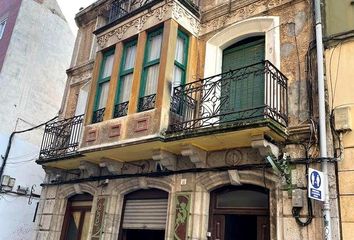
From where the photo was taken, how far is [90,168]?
31.7 ft

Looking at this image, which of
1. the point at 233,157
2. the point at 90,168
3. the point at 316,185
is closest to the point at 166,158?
the point at 233,157

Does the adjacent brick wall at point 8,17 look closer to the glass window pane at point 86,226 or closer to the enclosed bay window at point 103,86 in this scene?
the enclosed bay window at point 103,86

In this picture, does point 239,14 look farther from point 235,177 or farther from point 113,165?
point 113,165

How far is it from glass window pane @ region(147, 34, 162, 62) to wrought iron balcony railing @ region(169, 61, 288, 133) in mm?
1069

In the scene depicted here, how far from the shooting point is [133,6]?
34.7ft

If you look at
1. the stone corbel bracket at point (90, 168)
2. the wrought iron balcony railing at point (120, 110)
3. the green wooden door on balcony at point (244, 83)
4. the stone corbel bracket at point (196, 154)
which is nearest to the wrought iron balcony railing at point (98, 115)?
the wrought iron balcony railing at point (120, 110)

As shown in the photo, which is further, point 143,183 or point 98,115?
point 98,115

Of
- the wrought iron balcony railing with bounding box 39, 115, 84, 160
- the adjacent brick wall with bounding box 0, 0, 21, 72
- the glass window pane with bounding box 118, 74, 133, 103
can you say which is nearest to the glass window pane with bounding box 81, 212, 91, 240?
the wrought iron balcony railing with bounding box 39, 115, 84, 160

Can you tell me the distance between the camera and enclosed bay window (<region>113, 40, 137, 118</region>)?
8.77m

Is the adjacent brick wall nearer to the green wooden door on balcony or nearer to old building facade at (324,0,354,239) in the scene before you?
the green wooden door on balcony

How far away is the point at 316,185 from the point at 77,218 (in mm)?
6921

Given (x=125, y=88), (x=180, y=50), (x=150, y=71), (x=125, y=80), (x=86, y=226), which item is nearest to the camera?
(x=150, y=71)

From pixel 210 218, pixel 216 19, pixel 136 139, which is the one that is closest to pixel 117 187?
pixel 136 139

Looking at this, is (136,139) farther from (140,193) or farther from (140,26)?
(140,26)
